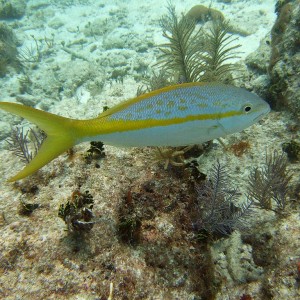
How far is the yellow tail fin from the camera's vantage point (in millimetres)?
2365

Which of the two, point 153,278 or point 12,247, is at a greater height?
point 12,247

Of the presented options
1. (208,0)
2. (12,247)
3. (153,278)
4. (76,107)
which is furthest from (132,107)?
(208,0)

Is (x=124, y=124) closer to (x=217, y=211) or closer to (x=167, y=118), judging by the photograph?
(x=167, y=118)

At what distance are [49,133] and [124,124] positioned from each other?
742mm

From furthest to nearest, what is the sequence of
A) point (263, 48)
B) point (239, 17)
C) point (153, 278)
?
point (239, 17)
point (263, 48)
point (153, 278)

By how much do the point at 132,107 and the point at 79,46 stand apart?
505 inches

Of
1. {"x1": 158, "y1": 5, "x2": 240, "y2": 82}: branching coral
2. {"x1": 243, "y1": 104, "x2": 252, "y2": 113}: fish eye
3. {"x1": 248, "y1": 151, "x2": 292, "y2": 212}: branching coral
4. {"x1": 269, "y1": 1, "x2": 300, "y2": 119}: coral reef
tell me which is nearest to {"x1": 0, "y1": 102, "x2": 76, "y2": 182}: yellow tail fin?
{"x1": 243, "y1": 104, "x2": 252, "y2": 113}: fish eye

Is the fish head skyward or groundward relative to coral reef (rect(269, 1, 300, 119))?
groundward

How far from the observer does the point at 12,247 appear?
3105 mm

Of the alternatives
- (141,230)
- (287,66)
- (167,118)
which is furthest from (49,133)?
(287,66)

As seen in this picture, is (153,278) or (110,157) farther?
(110,157)

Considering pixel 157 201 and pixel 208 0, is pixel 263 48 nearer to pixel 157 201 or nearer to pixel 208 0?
pixel 157 201

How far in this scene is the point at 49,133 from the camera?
8.17ft

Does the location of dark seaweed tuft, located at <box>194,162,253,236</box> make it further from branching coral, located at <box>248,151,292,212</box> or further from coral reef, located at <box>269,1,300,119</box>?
coral reef, located at <box>269,1,300,119</box>
